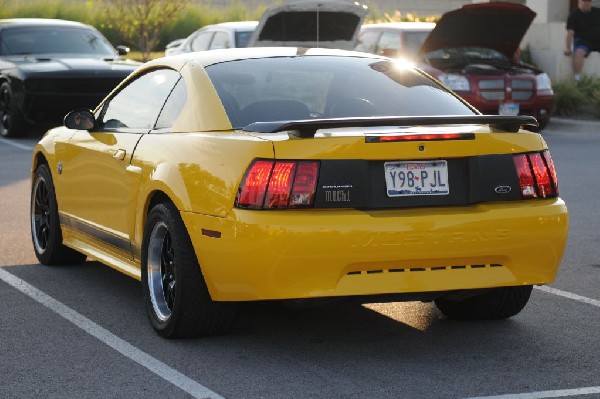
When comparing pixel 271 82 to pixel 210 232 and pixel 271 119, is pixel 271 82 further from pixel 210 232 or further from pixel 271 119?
pixel 210 232

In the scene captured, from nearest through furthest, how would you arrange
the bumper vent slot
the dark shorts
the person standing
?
the bumper vent slot → the person standing → the dark shorts

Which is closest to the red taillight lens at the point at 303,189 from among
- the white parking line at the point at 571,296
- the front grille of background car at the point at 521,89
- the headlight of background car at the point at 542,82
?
the white parking line at the point at 571,296

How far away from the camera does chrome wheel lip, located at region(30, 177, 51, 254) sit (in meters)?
9.27

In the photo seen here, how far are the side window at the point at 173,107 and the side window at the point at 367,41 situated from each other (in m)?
14.7

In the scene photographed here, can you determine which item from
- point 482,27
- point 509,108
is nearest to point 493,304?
point 509,108

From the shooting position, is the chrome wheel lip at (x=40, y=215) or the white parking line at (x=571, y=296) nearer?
the white parking line at (x=571, y=296)

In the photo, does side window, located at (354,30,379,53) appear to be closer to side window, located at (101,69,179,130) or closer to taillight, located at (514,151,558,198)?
side window, located at (101,69,179,130)

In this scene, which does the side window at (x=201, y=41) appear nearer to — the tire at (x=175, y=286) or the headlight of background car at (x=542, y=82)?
the headlight of background car at (x=542, y=82)

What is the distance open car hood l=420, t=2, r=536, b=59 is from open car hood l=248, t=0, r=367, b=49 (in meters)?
1.95

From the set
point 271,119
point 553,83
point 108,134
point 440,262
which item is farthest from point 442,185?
point 553,83

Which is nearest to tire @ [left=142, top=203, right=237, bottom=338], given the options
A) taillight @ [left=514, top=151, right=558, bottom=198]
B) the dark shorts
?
taillight @ [left=514, top=151, right=558, bottom=198]

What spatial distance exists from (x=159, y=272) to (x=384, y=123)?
1.50 m

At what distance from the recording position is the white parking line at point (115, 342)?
235 inches

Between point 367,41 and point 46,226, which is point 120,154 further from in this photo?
point 367,41
